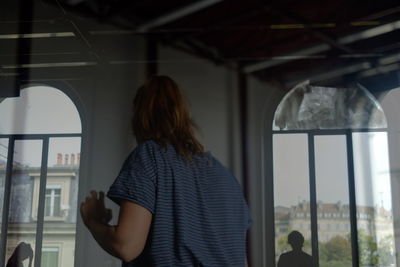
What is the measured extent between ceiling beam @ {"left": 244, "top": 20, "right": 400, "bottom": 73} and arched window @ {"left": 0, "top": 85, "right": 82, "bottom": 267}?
114cm

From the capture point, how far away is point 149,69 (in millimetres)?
3000

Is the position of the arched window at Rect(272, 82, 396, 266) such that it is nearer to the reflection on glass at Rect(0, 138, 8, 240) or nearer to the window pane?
the window pane

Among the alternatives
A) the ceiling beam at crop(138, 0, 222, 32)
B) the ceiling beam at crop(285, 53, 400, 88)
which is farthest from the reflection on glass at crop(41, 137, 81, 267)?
the ceiling beam at crop(285, 53, 400, 88)

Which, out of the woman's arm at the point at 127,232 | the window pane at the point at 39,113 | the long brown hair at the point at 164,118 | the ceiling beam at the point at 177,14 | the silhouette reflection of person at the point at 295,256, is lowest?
the silhouette reflection of person at the point at 295,256

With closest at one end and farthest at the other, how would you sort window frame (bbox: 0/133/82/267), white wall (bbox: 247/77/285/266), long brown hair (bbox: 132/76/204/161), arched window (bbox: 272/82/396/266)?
long brown hair (bbox: 132/76/204/161), window frame (bbox: 0/133/82/267), arched window (bbox: 272/82/396/266), white wall (bbox: 247/77/285/266)

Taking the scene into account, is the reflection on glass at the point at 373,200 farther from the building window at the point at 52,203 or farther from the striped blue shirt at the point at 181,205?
the striped blue shirt at the point at 181,205

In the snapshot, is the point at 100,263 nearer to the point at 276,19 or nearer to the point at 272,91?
the point at 272,91

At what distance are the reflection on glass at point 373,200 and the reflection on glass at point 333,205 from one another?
64 millimetres

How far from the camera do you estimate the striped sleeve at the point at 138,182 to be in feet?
2.26

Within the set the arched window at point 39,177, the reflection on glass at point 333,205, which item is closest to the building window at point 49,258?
the arched window at point 39,177

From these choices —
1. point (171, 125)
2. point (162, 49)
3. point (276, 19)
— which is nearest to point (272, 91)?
point (276, 19)

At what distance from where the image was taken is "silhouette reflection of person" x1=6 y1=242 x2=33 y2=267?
2.36 metres

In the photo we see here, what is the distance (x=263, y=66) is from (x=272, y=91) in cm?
17

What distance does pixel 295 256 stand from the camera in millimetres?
2688
